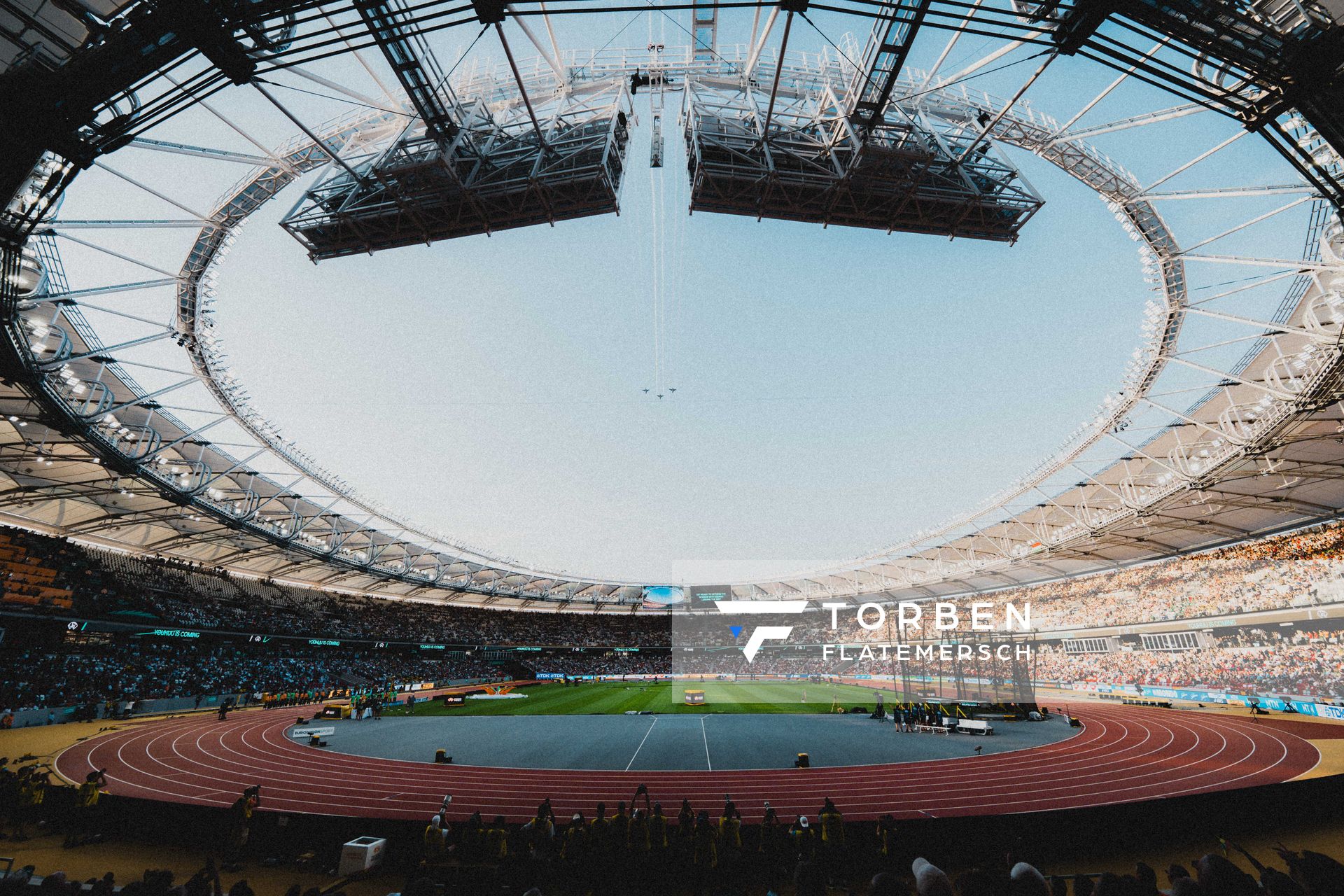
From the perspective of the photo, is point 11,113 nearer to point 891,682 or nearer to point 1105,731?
point 1105,731

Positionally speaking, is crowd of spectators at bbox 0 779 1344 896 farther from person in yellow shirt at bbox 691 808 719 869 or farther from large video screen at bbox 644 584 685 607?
large video screen at bbox 644 584 685 607

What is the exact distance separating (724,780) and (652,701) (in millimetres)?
28737

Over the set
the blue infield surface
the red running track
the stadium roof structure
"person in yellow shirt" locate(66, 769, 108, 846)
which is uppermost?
the stadium roof structure

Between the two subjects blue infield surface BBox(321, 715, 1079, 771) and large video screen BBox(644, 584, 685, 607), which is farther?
large video screen BBox(644, 584, 685, 607)

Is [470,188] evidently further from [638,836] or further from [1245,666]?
[1245,666]

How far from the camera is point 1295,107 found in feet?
30.8

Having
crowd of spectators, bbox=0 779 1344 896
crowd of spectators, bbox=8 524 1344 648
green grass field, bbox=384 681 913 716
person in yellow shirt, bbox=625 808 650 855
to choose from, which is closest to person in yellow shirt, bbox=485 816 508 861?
crowd of spectators, bbox=0 779 1344 896

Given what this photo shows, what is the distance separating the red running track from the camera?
16.2m

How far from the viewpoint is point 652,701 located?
45906 mm

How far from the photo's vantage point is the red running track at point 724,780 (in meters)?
16.2

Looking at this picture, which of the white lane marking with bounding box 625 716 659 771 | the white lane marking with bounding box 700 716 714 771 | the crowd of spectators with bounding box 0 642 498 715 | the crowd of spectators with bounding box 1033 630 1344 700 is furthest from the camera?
the crowd of spectators with bounding box 1033 630 1344 700

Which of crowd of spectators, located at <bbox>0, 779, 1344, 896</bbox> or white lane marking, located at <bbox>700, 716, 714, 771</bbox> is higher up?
crowd of spectators, located at <bbox>0, 779, 1344, 896</bbox>

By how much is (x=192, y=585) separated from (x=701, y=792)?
5339 centimetres

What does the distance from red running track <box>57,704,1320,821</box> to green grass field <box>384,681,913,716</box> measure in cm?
1635
